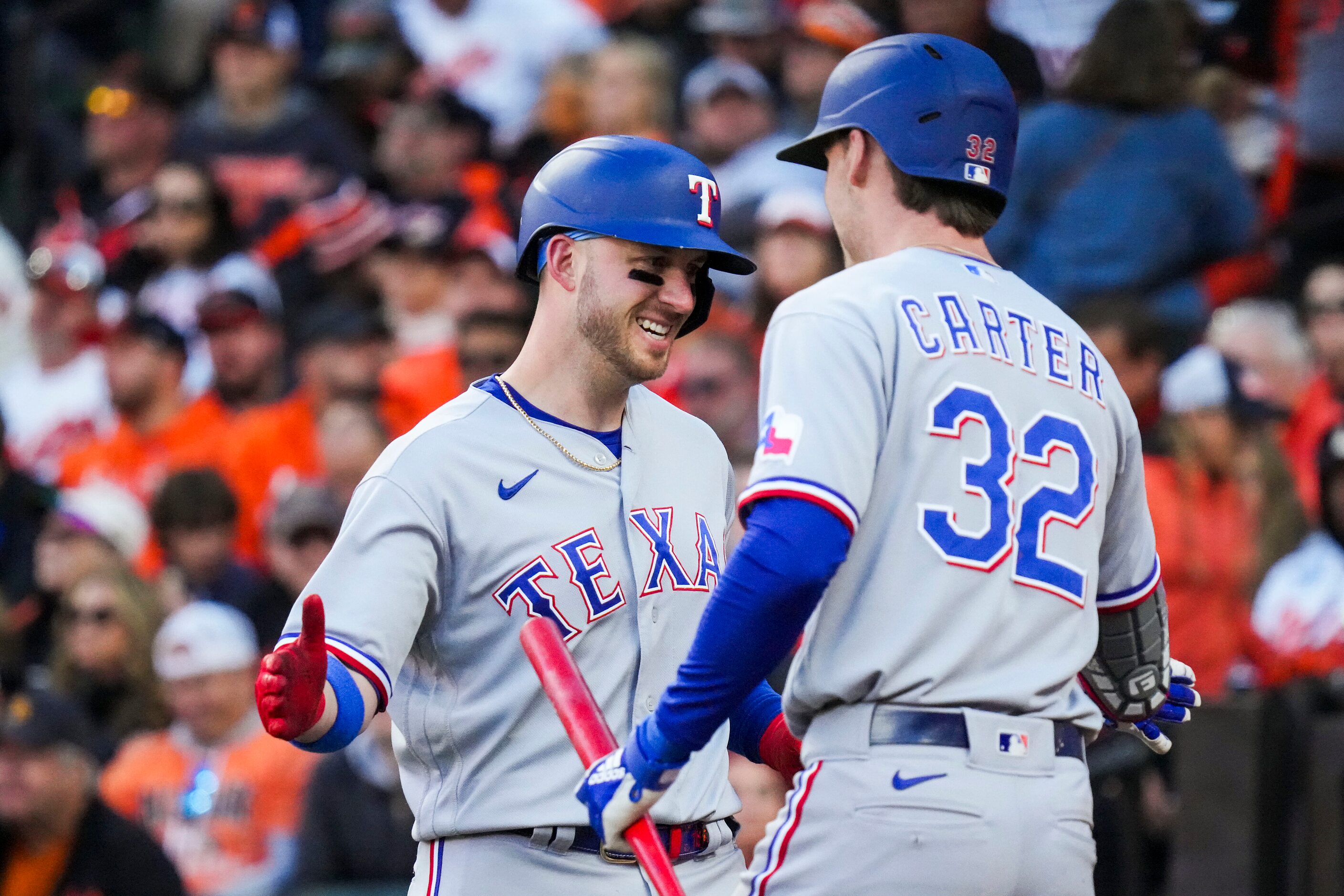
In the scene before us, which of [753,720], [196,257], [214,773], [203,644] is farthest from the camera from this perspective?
[196,257]

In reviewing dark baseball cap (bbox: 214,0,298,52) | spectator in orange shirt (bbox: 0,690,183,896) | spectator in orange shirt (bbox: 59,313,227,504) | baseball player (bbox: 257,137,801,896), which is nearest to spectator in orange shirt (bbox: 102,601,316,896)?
spectator in orange shirt (bbox: 0,690,183,896)

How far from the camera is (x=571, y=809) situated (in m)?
3.20

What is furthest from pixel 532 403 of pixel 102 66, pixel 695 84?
pixel 102 66

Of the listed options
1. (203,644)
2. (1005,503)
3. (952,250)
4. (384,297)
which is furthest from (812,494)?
(384,297)

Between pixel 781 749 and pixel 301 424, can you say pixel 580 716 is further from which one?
pixel 301 424

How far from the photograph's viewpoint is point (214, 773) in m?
6.43

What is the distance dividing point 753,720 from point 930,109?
1.25 m

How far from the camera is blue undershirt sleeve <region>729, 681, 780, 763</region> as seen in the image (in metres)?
3.57

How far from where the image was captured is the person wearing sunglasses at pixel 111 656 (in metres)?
7.16

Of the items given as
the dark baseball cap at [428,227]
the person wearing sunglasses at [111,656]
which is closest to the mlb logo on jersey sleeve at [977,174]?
the person wearing sunglasses at [111,656]

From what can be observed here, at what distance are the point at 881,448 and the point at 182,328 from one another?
7.26 metres

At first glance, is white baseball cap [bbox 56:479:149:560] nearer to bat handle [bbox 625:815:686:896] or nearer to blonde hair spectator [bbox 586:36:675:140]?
blonde hair spectator [bbox 586:36:675:140]

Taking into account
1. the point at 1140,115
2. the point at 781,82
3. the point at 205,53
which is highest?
the point at 1140,115

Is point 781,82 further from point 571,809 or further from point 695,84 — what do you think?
point 571,809
